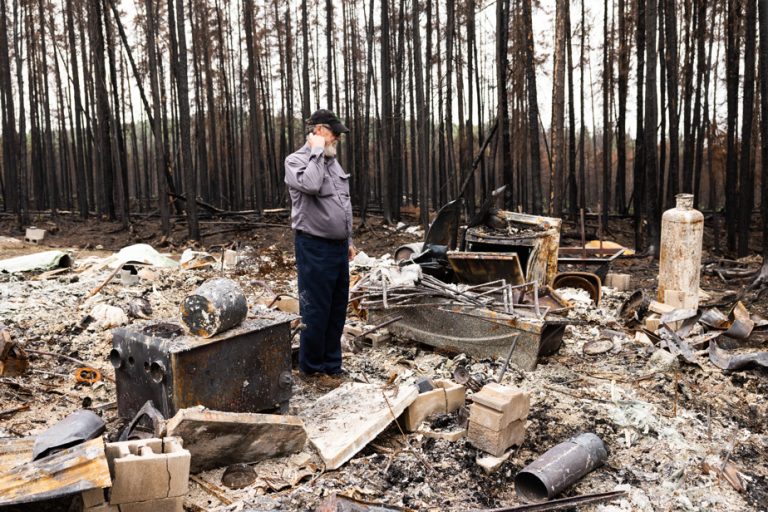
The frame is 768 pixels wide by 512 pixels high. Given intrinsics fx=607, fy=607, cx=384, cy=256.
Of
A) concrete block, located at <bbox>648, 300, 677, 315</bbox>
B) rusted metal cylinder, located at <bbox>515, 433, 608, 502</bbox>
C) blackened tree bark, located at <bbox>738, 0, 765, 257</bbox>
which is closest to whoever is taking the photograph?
rusted metal cylinder, located at <bbox>515, 433, 608, 502</bbox>

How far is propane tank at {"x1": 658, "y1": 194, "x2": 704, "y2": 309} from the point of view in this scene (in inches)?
265

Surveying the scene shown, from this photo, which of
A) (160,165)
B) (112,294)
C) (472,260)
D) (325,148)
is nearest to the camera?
(325,148)

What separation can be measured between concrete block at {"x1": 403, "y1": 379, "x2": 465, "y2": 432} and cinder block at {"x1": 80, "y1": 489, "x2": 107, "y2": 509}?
1.92 metres

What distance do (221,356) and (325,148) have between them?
1771 mm

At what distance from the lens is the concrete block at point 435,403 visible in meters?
3.94

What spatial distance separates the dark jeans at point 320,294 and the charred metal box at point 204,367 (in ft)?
2.00

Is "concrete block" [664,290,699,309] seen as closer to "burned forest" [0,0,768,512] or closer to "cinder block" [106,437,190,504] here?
"burned forest" [0,0,768,512]

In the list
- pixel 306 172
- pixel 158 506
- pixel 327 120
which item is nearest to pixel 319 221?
pixel 306 172

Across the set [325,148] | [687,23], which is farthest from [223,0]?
[325,148]

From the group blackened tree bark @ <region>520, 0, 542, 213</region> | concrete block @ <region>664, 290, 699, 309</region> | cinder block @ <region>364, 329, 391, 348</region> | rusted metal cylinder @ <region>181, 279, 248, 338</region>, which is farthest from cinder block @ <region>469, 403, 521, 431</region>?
blackened tree bark @ <region>520, 0, 542, 213</region>

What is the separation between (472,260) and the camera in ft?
23.0

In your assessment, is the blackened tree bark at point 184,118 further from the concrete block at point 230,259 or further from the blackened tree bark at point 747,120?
the blackened tree bark at point 747,120

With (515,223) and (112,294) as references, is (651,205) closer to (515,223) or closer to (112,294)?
(515,223)

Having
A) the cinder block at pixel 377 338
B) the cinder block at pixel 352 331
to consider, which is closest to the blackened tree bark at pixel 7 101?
the cinder block at pixel 352 331
